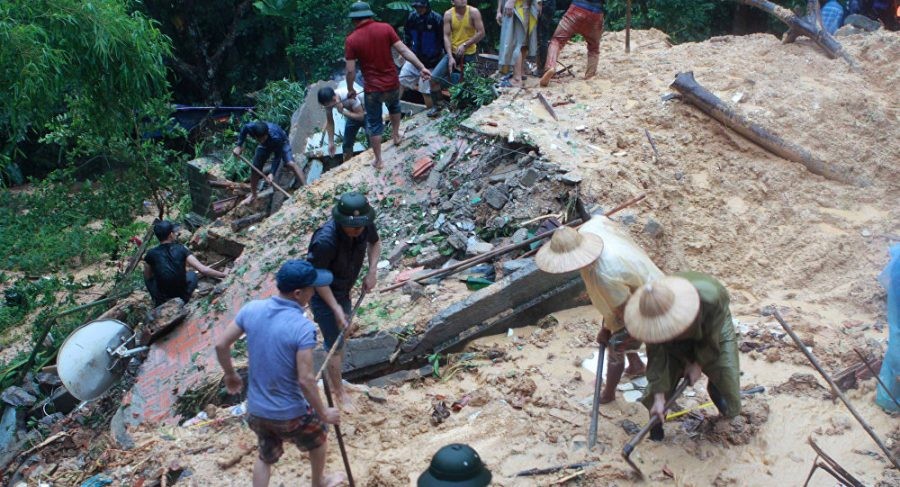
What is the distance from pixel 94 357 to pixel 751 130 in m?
6.80

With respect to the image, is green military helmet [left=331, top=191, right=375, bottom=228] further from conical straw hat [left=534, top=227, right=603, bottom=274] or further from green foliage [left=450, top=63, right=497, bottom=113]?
green foliage [left=450, top=63, right=497, bottom=113]

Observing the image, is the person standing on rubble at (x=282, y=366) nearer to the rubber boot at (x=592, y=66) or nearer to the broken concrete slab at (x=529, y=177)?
the broken concrete slab at (x=529, y=177)

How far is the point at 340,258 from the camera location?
5.25 metres

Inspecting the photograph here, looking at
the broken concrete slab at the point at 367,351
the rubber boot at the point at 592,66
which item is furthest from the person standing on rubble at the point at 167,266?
the rubber boot at the point at 592,66

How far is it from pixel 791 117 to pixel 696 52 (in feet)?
7.33

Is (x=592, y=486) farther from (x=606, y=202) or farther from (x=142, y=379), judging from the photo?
(x=142, y=379)

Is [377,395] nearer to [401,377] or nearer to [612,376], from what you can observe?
[401,377]

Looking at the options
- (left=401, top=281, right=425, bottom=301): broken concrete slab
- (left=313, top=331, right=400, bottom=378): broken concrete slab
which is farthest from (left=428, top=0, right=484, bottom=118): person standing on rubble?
(left=313, top=331, right=400, bottom=378): broken concrete slab

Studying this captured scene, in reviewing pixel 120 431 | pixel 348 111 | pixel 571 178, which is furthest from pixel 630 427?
pixel 348 111

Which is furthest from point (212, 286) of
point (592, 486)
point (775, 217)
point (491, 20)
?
point (491, 20)

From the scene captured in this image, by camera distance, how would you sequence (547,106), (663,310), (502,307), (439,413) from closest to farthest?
1. (663,310)
2. (439,413)
3. (502,307)
4. (547,106)

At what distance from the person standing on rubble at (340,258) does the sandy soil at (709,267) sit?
0.54 meters

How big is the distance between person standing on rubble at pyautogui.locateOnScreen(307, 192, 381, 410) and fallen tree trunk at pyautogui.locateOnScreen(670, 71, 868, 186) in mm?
4301

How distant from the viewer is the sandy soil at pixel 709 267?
480cm
